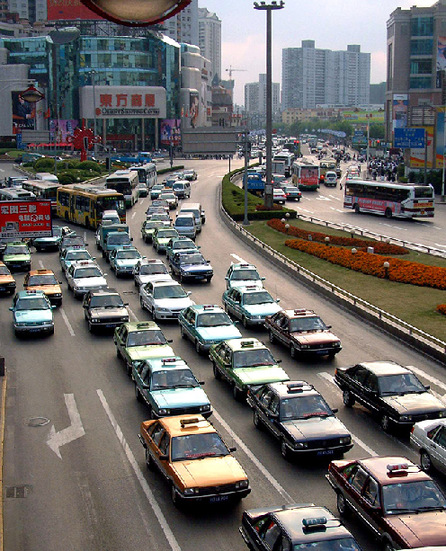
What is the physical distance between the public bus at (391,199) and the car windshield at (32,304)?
38929 mm

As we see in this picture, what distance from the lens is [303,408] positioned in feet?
60.2

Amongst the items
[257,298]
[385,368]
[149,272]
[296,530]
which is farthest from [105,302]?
[296,530]

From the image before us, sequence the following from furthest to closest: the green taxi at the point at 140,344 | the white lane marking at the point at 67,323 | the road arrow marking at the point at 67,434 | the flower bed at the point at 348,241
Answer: the flower bed at the point at 348,241
the white lane marking at the point at 67,323
the green taxi at the point at 140,344
the road arrow marking at the point at 67,434

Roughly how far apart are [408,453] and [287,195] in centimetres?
6595

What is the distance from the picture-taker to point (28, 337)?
29500 millimetres

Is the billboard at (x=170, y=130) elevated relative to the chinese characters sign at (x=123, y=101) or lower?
lower

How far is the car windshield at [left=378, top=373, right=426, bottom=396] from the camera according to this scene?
2000 cm

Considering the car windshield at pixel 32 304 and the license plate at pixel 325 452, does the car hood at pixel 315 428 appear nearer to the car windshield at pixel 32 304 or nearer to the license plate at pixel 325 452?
the license plate at pixel 325 452

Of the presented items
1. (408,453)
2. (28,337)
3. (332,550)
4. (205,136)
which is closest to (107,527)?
(332,550)

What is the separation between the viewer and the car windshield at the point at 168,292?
3203 cm

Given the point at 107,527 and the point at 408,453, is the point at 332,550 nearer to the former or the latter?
the point at 107,527

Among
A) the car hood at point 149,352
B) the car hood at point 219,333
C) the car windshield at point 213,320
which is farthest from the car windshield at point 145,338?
the car windshield at point 213,320

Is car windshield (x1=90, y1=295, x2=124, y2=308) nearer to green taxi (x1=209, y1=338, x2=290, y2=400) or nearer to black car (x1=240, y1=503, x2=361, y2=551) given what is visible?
green taxi (x1=209, y1=338, x2=290, y2=400)

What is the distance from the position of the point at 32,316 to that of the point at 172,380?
10.8 metres
